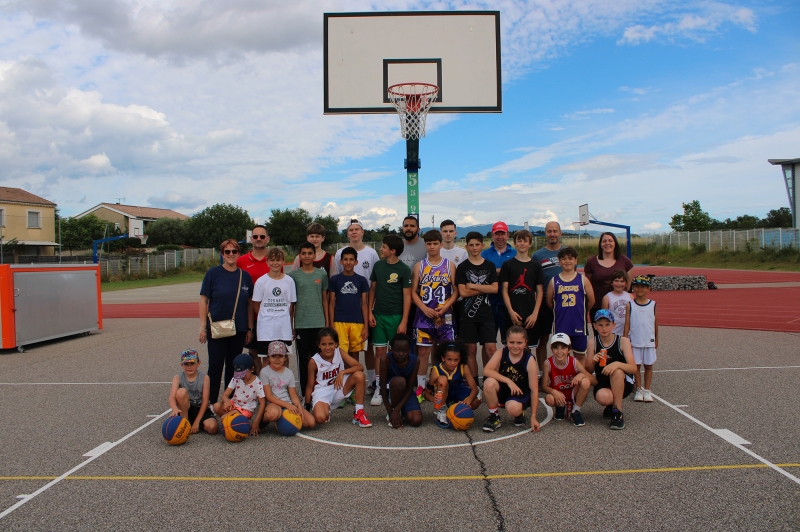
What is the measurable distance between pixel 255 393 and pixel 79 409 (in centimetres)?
239

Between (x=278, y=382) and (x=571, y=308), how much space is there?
10.2ft

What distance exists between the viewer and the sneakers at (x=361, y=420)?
17.9 ft

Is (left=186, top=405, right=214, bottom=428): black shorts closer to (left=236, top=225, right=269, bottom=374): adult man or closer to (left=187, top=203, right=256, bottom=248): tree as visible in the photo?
(left=236, top=225, right=269, bottom=374): adult man

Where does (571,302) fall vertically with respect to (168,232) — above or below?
below

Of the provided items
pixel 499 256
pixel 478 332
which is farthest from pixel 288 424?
pixel 499 256

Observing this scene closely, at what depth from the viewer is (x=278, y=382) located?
5449 mm

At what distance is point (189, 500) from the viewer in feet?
12.7

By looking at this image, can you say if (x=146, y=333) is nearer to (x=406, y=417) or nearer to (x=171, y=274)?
(x=406, y=417)

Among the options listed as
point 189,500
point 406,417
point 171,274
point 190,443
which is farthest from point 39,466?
point 171,274

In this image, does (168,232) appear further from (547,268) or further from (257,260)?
(547,268)

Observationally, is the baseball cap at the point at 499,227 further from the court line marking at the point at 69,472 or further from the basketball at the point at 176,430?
the court line marking at the point at 69,472

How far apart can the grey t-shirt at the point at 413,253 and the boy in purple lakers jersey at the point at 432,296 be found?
49 cm

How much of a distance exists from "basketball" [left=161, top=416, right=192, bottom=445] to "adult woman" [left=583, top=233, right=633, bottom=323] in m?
4.49

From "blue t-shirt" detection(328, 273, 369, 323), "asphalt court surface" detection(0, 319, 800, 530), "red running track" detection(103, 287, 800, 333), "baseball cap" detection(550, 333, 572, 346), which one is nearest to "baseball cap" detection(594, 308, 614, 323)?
"baseball cap" detection(550, 333, 572, 346)
